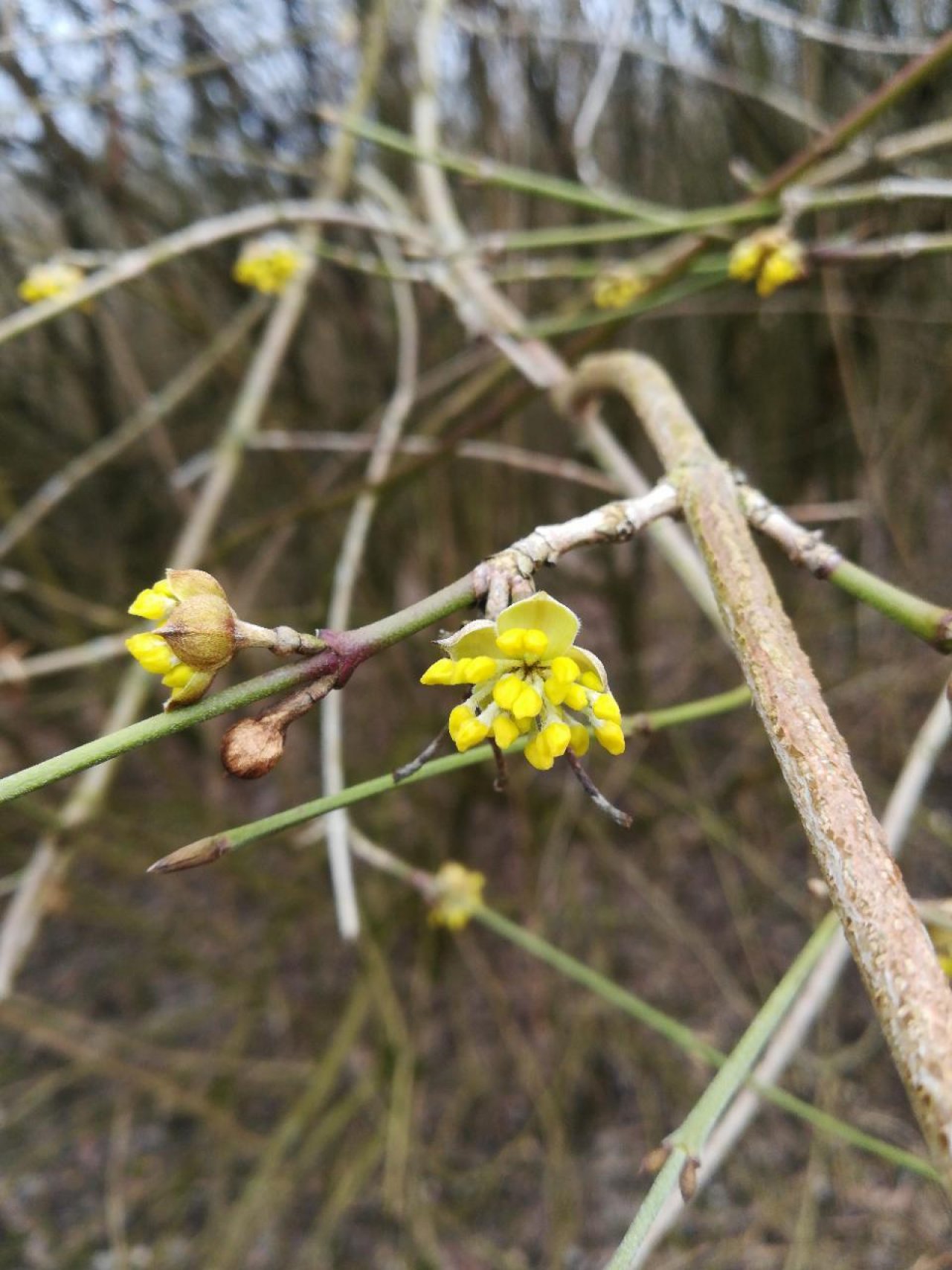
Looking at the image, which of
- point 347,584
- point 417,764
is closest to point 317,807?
point 417,764

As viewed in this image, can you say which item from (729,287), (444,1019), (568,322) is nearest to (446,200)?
(568,322)

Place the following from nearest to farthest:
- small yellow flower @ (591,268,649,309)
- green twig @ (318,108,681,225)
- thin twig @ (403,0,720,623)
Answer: thin twig @ (403,0,720,623), green twig @ (318,108,681,225), small yellow flower @ (591,268,649,309)

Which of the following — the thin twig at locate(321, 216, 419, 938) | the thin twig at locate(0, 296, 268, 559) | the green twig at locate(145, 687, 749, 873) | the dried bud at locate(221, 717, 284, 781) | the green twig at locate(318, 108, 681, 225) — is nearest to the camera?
the dried bud at locate(221, 717, 284, 781)

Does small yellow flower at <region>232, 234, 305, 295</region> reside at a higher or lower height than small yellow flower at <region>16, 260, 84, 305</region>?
higher

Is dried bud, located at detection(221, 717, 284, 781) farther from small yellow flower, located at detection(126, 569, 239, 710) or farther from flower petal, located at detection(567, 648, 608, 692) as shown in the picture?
flower petal, located at detection(567, 648, 608, 692)

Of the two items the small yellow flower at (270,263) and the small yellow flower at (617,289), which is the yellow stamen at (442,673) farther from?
the small yellow flower at (270,263)

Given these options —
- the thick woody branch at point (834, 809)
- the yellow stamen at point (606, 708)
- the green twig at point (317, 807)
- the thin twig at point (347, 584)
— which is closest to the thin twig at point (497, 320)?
the thin twig at point (347, 584)

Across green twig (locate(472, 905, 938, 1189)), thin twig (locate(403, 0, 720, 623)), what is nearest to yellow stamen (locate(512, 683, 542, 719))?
green twig (locate(472, 905, 938, 1189))
